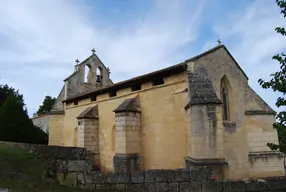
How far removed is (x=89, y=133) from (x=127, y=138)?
461 cm

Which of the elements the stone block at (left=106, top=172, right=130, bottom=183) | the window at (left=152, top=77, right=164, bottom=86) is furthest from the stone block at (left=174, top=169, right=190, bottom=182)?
the window at (left=152, top=77, right=164, bottom=86)

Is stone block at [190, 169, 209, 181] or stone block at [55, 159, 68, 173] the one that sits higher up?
stone block at [55, 159, 68, 173]

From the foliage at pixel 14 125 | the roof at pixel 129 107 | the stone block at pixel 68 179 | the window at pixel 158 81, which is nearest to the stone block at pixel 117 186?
the stone block at pixel 68 179

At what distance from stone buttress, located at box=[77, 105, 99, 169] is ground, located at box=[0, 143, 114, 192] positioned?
20.6 ft

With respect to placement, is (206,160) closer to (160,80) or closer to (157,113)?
(157,113)

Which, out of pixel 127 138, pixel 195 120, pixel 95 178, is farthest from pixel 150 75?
pixel 95 178

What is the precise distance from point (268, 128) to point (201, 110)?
16.9 ft

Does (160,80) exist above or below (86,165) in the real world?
above

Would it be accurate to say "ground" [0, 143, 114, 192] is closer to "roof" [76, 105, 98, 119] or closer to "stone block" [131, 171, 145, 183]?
"stone block" [131, 171, 145, 183]

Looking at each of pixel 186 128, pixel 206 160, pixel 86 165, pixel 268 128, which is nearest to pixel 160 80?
pixel 186 128

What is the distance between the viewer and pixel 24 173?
8.02 m

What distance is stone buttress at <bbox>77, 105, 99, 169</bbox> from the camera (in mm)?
16594

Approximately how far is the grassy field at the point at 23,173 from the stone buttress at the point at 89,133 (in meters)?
6.26

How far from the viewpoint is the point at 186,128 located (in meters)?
11.6
